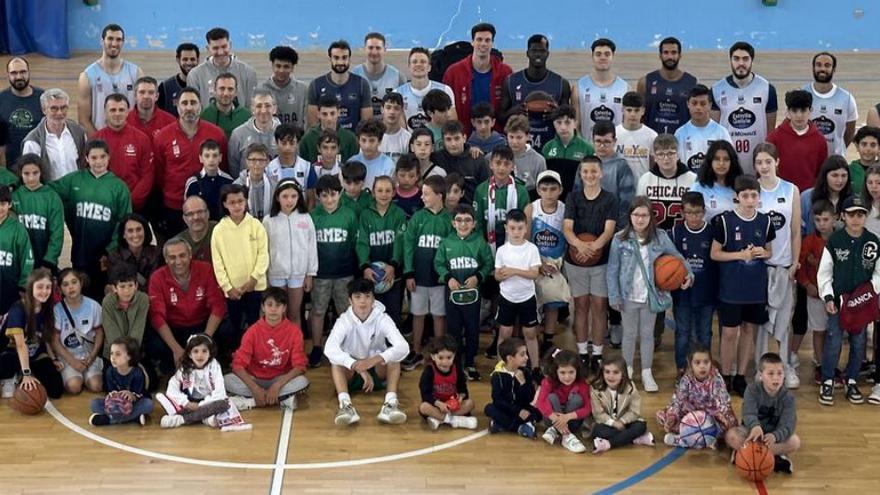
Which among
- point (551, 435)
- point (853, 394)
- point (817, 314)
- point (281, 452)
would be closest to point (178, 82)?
point (281, 452)

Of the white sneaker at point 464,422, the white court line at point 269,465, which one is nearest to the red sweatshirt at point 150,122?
the white court line at point 269,465

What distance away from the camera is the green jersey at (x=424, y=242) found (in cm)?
843

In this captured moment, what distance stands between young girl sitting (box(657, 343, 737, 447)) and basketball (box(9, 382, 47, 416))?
3872mm

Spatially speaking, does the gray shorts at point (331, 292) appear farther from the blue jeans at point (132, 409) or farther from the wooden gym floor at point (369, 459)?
the blue jeans at point (132, 409)

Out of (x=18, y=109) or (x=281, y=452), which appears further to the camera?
(x=18, y=109)

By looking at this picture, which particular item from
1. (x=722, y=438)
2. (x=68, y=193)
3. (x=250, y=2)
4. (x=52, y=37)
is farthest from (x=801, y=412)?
(x=52, y=37)

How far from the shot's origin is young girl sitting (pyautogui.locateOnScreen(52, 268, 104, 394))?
8.17 meters

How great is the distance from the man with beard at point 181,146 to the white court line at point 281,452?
1.98 meters

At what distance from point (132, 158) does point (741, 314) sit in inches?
170

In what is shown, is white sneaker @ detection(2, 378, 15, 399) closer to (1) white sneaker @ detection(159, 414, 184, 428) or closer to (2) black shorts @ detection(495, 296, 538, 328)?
(1) white sneaker @ detection(159, 414, 184, 428)

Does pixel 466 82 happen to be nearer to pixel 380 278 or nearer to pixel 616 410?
pixel 380 278

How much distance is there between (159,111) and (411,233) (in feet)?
7.29

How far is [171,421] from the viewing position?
303 inches

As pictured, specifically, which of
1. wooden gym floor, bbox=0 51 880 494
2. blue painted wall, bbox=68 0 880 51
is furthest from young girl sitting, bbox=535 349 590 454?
blue painted wall, bbox=68 0 880 51
